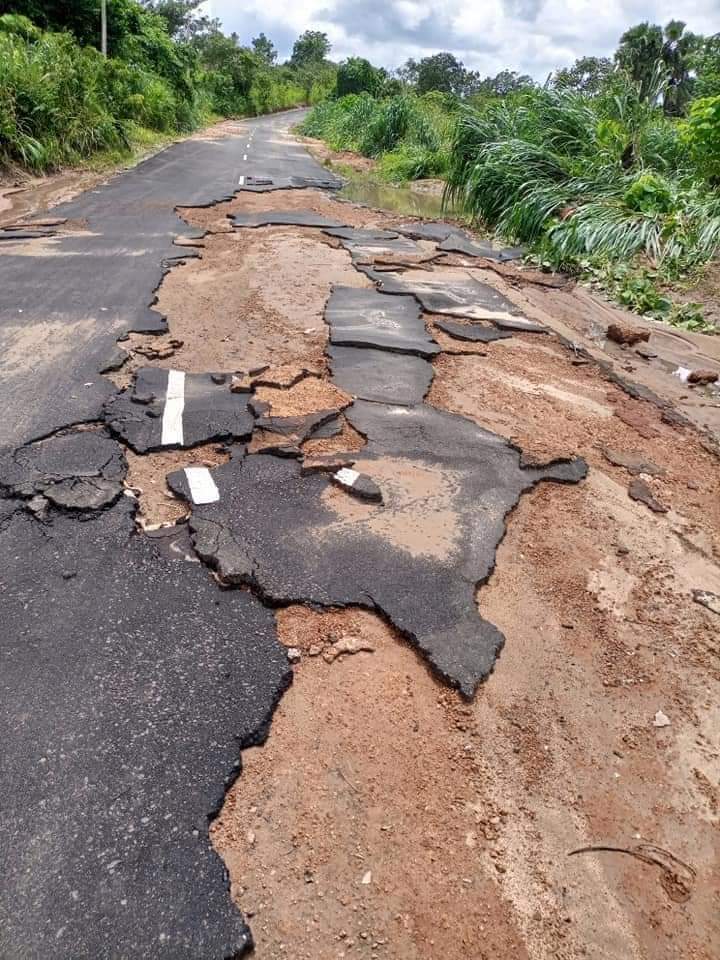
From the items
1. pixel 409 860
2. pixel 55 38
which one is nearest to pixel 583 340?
pixel 409 860

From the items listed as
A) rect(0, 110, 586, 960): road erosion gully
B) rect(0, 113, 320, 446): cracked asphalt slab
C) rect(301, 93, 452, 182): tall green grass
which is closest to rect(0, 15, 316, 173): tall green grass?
rect(0, 113, 320, 446): cracked asphalt slab

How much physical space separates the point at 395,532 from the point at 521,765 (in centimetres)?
118

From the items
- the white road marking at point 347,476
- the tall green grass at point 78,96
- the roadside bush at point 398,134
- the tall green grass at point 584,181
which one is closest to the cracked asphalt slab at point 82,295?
the white road marking at point 347,476

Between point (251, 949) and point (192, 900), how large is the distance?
0.62 feet

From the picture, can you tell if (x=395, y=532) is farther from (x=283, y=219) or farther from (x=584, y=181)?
(x=584, y=181)

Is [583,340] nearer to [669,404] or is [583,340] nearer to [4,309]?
[669,404]

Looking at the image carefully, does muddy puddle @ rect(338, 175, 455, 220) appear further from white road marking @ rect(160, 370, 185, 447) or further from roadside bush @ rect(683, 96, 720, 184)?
white road marking @ rect(160, 370, 185, 447)

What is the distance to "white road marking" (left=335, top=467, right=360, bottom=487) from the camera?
10.4ft

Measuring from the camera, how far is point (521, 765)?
1990 millimetres

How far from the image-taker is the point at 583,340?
5.94 m

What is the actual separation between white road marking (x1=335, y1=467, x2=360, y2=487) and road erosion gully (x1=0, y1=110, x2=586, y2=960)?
1 centimetres

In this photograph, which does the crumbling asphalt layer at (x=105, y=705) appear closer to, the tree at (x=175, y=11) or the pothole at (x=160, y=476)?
the pothole at (x=160, y=476)

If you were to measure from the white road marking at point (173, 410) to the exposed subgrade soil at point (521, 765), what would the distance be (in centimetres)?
20

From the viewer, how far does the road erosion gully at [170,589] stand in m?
1.58
